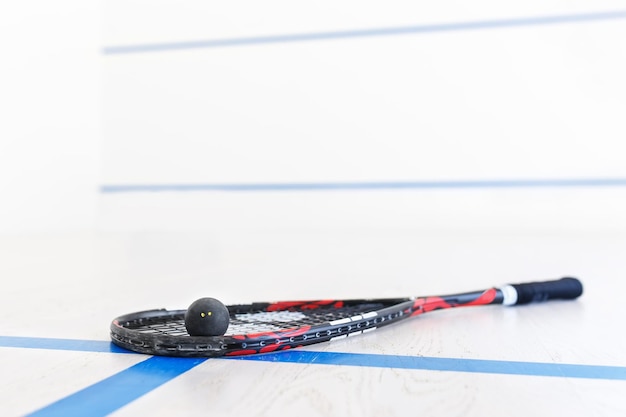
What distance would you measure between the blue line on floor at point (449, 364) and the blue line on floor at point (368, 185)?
3.58m

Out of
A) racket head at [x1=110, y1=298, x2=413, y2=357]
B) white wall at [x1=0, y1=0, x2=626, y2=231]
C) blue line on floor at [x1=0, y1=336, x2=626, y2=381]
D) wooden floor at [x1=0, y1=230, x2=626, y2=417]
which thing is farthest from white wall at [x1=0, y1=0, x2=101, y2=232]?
blue line on floor at [x1=0, y1=336, x2=626, y2=381]

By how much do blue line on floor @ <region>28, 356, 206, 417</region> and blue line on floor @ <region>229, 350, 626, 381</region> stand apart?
89 mm

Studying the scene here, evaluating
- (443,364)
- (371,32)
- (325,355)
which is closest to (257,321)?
(325,355)

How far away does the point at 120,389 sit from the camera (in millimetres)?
714

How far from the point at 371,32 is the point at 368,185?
1.04 metres

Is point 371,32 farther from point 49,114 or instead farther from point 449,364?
point 449,364

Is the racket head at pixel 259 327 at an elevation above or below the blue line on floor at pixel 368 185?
below

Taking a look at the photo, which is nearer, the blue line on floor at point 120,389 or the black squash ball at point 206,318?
the blue line on floor at point 120,389

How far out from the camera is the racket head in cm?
83

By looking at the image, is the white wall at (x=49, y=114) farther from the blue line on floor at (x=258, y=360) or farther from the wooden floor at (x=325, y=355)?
the blue line on floor at (x=258, y=360)

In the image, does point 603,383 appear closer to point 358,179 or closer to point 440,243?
point 440,243

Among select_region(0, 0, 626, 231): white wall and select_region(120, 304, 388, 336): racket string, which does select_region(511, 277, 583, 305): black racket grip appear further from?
select_region(0, 0, 626, 231): white wall

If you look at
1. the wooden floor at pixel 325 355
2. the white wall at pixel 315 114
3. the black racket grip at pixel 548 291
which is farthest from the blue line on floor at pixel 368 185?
the black racket grip at pixel 548 291

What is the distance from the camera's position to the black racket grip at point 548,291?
4.44ft
